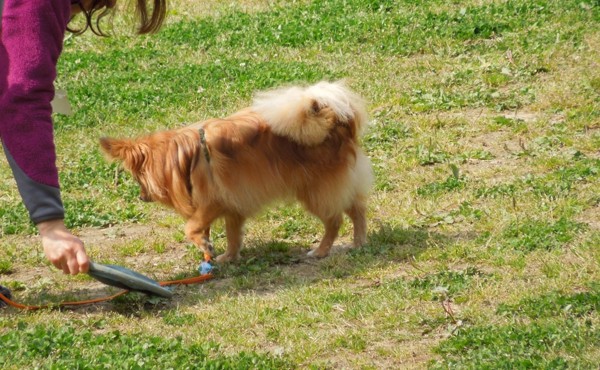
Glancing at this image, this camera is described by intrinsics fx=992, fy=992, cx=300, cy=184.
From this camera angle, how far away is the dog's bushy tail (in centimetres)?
609

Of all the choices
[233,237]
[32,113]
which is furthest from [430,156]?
[32,113]

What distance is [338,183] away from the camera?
6355 millimetres

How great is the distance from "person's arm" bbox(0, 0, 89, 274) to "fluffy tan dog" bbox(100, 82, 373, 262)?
9.14 ft

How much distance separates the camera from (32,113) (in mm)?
3332

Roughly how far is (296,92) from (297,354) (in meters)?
2.01

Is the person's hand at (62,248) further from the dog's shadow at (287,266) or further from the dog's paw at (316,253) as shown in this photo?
the dog's paw at (316,253)

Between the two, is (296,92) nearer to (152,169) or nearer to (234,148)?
(234,148)

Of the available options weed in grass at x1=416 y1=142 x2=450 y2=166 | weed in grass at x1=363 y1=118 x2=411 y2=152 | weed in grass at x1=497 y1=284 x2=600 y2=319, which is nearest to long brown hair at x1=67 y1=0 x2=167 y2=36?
weed in grass at x1=497 y1=284 x2=600 y2=319

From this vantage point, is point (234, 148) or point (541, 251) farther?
point (234, 148)

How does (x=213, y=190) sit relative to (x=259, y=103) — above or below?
below

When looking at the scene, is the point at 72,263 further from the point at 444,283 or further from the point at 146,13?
the point at 444,283

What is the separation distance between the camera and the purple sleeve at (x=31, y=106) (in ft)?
10.9

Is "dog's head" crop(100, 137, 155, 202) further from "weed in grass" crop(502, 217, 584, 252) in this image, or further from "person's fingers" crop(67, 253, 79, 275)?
"person's fingers" crop(67, 253, 79, 275)

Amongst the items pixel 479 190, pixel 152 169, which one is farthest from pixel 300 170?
pixel 479 190
